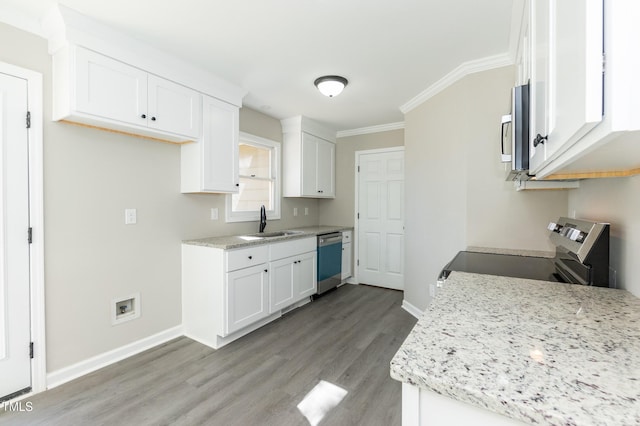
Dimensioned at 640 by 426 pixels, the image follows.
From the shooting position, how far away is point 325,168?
460 cm

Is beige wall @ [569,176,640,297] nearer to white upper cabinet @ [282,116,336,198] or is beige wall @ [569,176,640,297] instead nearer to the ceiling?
the ceiling

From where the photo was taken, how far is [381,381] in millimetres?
2129

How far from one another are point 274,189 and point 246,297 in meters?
1.70

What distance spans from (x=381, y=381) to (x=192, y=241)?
2.04 metres

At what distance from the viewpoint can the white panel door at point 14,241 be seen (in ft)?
6.08

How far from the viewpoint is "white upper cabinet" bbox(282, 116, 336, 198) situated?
4.08 m

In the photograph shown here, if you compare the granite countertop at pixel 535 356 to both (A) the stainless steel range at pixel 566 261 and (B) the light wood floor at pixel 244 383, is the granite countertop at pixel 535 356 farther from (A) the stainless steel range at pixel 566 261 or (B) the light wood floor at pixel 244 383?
(B) the light wood floor at pixel 244 383

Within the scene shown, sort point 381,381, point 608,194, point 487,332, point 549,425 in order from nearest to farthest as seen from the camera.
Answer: point 549,425
point 487,332
point 608,194
point 381,381

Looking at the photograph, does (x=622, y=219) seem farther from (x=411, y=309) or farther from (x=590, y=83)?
(x=411, y=309)

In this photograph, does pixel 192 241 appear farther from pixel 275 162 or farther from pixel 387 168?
pixel 387 168

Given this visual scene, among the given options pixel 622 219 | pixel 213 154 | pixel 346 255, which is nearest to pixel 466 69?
pixel 622 219

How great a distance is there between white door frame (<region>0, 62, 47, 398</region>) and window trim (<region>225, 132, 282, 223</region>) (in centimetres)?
159

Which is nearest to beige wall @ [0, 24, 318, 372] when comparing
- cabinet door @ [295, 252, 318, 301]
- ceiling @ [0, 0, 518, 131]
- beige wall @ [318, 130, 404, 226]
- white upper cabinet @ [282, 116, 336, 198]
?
ceiling @ [0, 0, 518, 131]

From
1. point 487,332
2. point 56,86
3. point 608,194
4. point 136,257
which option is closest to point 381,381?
point 487,332
